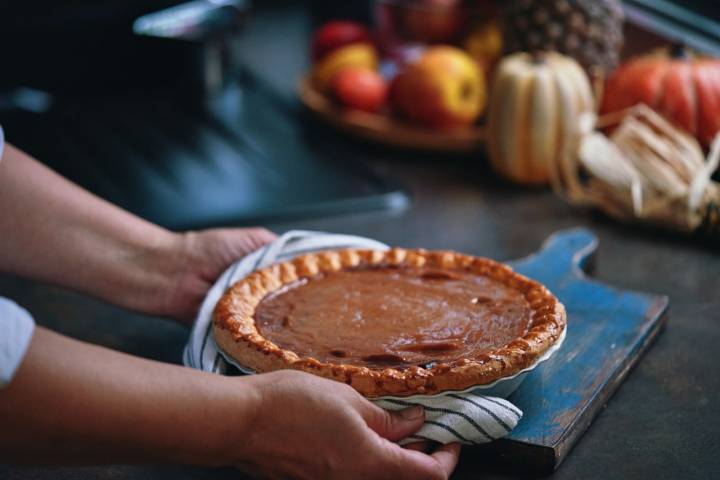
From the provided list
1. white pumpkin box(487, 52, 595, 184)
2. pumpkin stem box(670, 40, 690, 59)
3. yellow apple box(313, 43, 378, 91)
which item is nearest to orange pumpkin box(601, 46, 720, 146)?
pumpkin stem box(670, 40, 690, 59)

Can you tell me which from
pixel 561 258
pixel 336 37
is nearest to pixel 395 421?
pixel 561 258

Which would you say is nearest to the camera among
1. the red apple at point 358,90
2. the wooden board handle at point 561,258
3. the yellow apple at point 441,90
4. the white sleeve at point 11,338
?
the white sleeve at point 11,338

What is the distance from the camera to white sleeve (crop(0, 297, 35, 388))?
2.81 feet

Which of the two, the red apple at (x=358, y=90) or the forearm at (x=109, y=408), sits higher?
the forearm at (x=109, y=408)

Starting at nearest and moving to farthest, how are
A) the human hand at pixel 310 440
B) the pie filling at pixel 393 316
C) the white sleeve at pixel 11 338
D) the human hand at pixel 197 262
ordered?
the white sleeve at pixel 11 338
the human hand at pixel 310 440
the pie filling at pixel 393 316
the human hand at pixel 197 262

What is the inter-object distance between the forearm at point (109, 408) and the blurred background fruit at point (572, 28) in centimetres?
151

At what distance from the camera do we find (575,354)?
53.9 inches

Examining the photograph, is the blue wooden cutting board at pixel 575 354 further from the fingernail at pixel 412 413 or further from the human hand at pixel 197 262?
the human hand at pixel 197 262

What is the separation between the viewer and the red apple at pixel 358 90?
2395 mm

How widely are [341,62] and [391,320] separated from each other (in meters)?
1.35

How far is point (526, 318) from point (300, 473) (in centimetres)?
45

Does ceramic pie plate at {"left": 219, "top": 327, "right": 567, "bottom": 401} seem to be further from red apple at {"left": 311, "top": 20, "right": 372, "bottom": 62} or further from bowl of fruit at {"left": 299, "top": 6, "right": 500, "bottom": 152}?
red apple at {"left": 311, "top": 20, "right": 372, "bottom": 62}

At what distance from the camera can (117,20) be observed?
260 centimetres

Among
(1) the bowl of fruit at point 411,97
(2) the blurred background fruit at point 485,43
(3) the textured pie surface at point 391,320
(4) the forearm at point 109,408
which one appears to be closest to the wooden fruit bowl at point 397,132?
(1) the bowl of fruit at point 411,97
